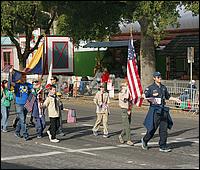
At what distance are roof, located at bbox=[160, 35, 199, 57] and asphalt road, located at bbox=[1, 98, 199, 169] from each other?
14905 millimetres

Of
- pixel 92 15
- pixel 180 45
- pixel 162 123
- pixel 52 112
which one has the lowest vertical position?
pixel 162 123

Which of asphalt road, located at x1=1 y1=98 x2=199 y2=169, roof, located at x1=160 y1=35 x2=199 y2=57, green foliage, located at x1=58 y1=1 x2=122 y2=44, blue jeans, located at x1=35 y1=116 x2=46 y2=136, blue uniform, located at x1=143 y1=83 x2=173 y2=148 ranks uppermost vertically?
roof, located at x1=160 y1=35 x2=199 y2=57

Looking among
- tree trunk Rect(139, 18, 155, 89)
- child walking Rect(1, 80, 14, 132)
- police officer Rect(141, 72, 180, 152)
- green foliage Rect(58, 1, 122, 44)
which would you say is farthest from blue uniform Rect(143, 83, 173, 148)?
tree trunk Rect(139, 18, 155, 89)

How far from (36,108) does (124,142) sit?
2535 mm

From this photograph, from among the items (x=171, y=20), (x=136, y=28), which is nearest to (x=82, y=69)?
(x=136, y=28)

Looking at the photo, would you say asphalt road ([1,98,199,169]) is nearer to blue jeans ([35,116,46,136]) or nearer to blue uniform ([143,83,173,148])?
blue jeans ([35,116,46,136])

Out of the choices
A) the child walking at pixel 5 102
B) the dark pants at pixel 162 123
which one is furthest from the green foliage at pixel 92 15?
the child walking at pixel 5 102

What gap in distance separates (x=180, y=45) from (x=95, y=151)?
20901 mm

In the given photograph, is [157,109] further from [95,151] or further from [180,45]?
[180,45]

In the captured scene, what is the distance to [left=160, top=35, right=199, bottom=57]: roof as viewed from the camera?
30.8 metres

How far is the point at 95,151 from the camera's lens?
11.6 metres

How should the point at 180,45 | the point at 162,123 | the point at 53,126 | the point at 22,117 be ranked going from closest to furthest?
the point at 162,123 → the point at 53,126 → the point at 22,117 → the point at 180,45

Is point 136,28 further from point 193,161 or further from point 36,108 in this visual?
point 193,161

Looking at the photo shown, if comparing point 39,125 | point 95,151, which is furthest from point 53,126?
point 95,151
